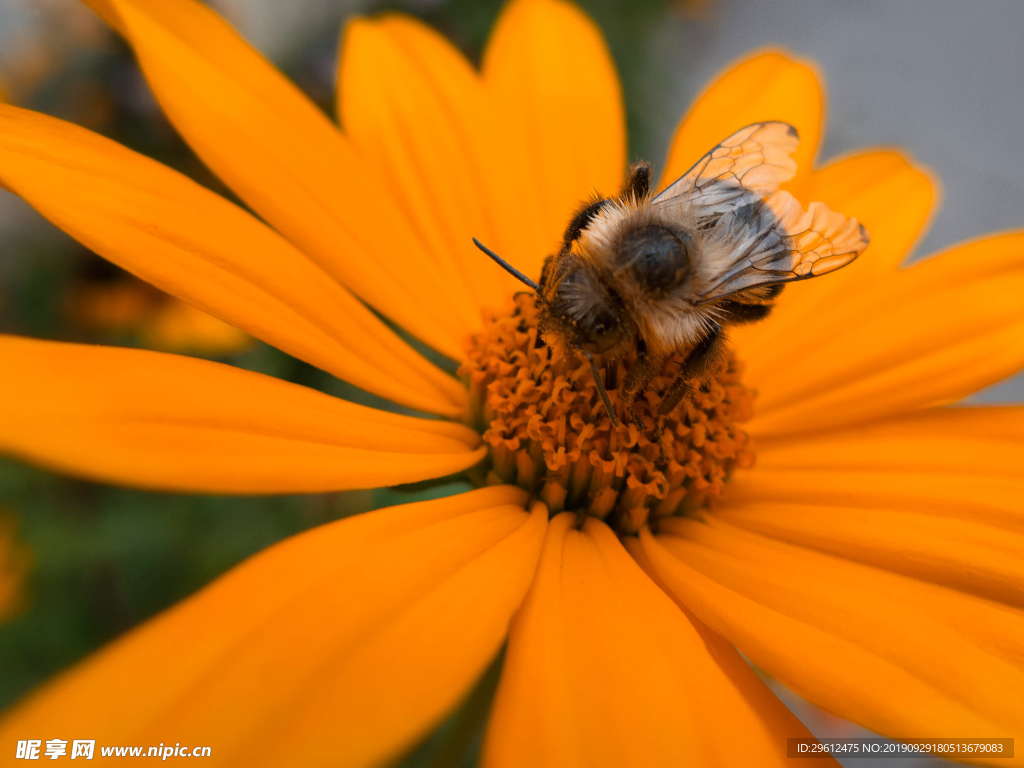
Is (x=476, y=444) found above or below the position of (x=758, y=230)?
below

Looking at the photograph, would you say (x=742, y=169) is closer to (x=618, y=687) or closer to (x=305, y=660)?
(x=618, y=687)

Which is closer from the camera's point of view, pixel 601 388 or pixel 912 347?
pixel 601 388

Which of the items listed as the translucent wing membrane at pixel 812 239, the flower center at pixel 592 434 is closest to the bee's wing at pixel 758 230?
the translucent wing membrane at pixel 812 239

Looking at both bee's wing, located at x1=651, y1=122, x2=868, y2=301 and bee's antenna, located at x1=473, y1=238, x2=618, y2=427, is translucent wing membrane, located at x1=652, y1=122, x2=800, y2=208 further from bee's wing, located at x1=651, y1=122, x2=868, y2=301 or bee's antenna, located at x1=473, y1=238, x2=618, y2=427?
bee's antenna, located at x1=473, y1=238, x2=618, y2=427

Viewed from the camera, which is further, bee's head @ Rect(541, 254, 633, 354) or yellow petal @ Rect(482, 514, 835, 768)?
bee's head @ Rect(541, 254, 633, 354)

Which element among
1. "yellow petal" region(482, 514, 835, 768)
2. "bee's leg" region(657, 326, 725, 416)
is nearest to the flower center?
"bee's leg" region(657, 326, 725, 416)

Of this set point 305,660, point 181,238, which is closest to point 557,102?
point 181,238

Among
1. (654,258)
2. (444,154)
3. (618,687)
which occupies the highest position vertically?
(444,154)

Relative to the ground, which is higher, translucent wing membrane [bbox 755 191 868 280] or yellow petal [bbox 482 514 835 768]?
translucent wing membrane [bbox 755 191 868 280]

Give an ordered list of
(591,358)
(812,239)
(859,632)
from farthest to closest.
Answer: (812,239), (591,358), (859,632)
